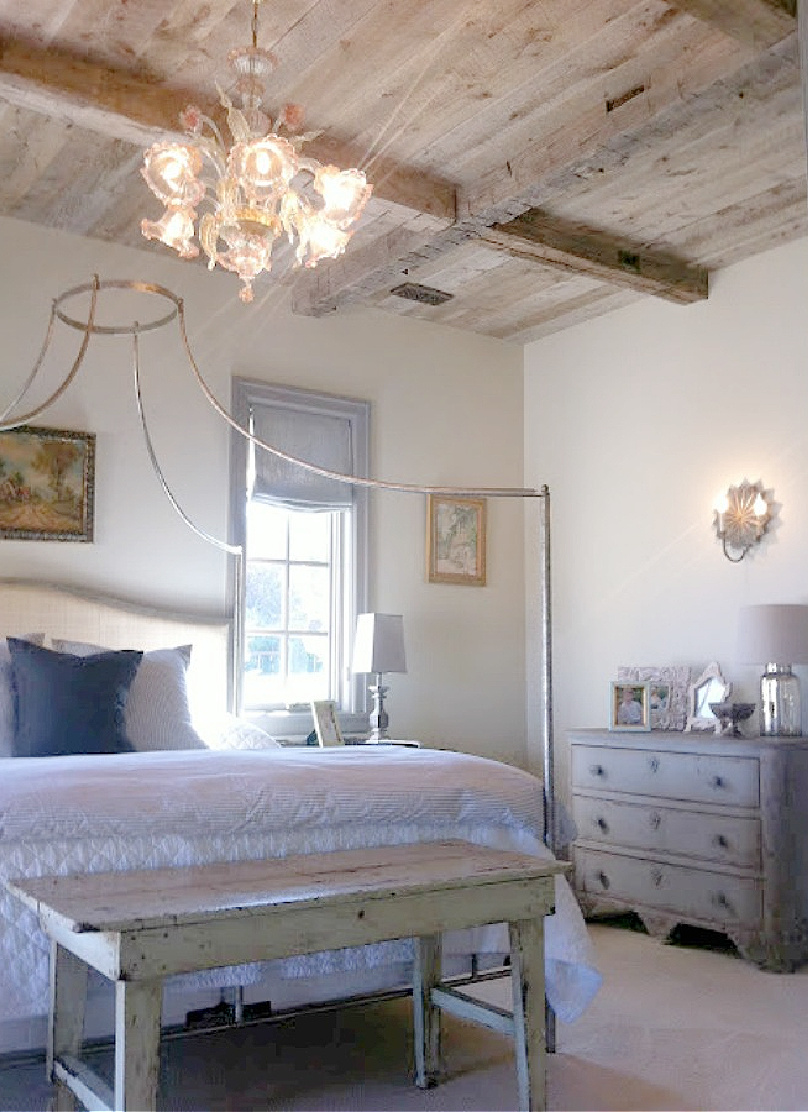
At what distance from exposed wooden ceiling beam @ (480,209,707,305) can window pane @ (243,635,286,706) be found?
83.4 inches

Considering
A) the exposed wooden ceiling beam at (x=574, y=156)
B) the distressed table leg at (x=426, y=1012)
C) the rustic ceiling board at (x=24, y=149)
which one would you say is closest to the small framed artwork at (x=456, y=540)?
the exposed wooden ceiling beam at (x=574, y=156)

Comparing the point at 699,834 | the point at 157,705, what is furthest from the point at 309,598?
the point at 699,834

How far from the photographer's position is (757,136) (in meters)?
3.83

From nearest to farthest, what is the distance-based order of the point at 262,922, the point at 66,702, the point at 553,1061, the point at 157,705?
the point at 262,922
the point at 553,1061
the point at 66,702
the point at 157,705

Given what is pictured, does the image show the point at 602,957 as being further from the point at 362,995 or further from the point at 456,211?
the point at 456,211

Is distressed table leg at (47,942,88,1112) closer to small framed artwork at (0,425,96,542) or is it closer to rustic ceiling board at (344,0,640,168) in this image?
small framed artwork at (0,425,96,542)

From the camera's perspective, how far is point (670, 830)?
4.46 metres

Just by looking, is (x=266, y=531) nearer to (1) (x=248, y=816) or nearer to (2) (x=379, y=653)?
(2) (x=379, y=653)

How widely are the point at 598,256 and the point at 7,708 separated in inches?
119

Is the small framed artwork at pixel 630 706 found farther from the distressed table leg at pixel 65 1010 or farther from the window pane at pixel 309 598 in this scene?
the distressed table leg at pixel 65 1010

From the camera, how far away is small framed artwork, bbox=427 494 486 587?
5.66 metres

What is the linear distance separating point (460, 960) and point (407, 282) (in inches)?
123

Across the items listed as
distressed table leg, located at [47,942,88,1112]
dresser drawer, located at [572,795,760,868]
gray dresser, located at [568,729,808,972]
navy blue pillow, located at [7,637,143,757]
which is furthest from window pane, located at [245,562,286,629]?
distressed table leg, located at [47,942,88,1112]

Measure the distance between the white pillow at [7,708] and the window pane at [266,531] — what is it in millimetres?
1485
